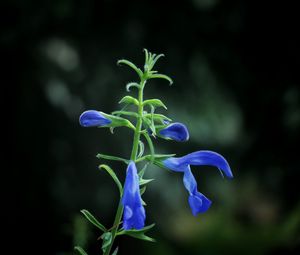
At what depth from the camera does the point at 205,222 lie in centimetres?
636

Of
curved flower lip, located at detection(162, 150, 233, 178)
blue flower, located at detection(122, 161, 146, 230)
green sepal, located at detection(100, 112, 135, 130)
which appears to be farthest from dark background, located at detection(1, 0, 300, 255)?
blue flower, located at detection(122, 161, 146, 230)

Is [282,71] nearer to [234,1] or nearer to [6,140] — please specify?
[234,1]

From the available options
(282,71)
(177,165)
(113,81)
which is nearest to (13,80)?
(113,81)

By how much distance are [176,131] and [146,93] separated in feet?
9.82

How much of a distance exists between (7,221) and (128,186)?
3910 millimetres

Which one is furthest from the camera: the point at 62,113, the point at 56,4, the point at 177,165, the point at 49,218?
the point at 49,218

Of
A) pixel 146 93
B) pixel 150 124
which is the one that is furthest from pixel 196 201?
pixel 146 93

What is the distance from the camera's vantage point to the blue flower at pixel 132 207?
5.74 ft

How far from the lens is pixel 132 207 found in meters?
1.78

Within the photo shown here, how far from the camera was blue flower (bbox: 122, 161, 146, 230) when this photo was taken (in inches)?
68.9

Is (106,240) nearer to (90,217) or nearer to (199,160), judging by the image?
(90,217)

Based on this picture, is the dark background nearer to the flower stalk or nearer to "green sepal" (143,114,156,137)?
the flower stalk

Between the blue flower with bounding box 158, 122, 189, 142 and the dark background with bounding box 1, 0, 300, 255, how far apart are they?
2.81 m

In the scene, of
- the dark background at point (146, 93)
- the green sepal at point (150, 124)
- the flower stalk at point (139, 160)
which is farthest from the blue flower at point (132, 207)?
the dark background at point (146, 93)
